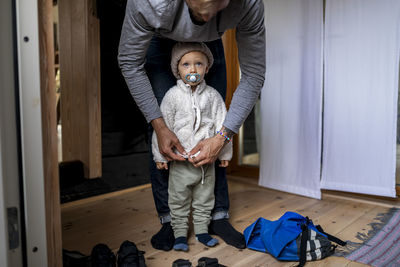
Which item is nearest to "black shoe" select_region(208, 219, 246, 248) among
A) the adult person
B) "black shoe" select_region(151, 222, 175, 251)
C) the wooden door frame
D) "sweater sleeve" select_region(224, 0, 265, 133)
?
the adult person

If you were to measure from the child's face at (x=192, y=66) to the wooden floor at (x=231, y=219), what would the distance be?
0.68 metres

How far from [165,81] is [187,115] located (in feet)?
0.62

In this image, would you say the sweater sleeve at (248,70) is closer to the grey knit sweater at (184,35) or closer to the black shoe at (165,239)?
the grey knit sweater at (184,35)

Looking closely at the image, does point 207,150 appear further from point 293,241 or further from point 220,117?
point 293,241

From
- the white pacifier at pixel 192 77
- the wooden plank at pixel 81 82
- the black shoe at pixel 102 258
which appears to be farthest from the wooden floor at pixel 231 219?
the white pacifier at pixel 192 77

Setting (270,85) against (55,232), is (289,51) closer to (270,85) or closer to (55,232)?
(270,85)

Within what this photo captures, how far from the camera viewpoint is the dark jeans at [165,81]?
1381 mm

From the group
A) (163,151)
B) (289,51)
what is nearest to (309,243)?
(163,151)

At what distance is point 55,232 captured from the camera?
2.87ft

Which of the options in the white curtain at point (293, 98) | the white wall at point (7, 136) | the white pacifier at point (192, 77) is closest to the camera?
the white wall at point (7, 136)

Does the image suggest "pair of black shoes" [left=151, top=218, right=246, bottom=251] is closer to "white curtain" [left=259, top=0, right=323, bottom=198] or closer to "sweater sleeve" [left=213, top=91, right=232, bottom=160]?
"sweater sleeve" [left=213, top=91, right=232, bottom=160]

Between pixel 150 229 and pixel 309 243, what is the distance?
28.5 inches

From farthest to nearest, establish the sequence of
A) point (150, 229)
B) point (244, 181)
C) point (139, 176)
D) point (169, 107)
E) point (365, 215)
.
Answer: point (244, 181)
point (139, 176)
point (365, 215)
point (150, 229)
point (169, 107)

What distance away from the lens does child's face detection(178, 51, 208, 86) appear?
4.24 feet
